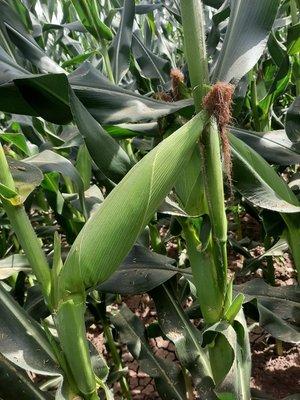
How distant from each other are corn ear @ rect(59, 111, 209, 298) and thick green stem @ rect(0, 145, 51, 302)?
62 millimetres

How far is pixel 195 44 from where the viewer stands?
0.83 m

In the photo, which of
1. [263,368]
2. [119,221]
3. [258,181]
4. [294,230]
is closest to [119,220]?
[119,221]

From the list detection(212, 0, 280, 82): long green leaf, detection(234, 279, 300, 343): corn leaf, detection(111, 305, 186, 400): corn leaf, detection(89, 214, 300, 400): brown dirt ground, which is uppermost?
detection(212, 0, 280, 82): long green leaf

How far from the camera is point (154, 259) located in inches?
50.1

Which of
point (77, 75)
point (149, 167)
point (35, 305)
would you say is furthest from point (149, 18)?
point (149, 167)

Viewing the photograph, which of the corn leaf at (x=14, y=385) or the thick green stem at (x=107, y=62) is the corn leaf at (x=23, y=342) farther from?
the thick green stem at (x=107, y=62)

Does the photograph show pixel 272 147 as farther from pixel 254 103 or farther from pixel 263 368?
pixel 263 368

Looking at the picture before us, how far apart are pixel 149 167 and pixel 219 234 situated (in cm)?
27

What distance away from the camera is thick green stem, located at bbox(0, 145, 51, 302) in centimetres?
77

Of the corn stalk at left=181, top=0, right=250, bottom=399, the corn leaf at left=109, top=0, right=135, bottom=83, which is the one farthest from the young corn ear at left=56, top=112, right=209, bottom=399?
the corn leaf at left=109, top=0, right=135, bottom=83

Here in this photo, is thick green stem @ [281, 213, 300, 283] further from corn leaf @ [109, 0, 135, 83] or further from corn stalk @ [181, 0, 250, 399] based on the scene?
corn leaf @ [109, 0, 135, 83]

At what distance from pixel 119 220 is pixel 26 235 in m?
0.19

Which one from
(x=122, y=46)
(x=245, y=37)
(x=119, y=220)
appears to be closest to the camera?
(x=119, y=220)

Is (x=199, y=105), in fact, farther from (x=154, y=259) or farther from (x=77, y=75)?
(x=154, y=259)
